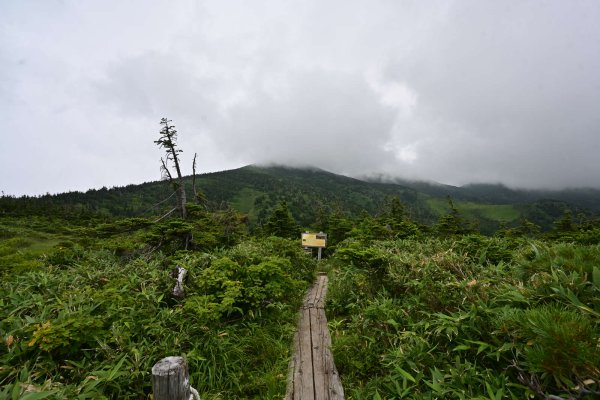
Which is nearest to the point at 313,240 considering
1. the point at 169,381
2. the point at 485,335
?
the point at 485,335

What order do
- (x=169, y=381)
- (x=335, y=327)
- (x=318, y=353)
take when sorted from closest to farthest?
(x=169, y=381)
(x=318, y=353)
(x=335, y=327)

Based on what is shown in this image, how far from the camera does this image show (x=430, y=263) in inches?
225

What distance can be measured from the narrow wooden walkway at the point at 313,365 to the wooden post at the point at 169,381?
173 cm

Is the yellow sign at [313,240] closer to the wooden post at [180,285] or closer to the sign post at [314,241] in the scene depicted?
the sign post at [314,241]

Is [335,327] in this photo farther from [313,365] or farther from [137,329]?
[137,329]

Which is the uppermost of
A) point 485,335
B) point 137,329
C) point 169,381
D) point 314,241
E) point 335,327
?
point 169,381

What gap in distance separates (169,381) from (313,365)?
8.24 feet

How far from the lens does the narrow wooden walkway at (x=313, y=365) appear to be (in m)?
3.63

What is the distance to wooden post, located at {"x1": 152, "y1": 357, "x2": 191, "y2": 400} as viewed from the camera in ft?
7.86

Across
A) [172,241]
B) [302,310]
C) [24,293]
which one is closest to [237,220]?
[172,241]

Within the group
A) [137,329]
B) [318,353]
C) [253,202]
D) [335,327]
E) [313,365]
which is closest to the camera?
[137,329]

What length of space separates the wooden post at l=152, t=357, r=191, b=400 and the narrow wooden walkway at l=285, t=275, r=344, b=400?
1.73 m

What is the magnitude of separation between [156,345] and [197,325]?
628mm

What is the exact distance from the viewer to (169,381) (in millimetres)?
2402
